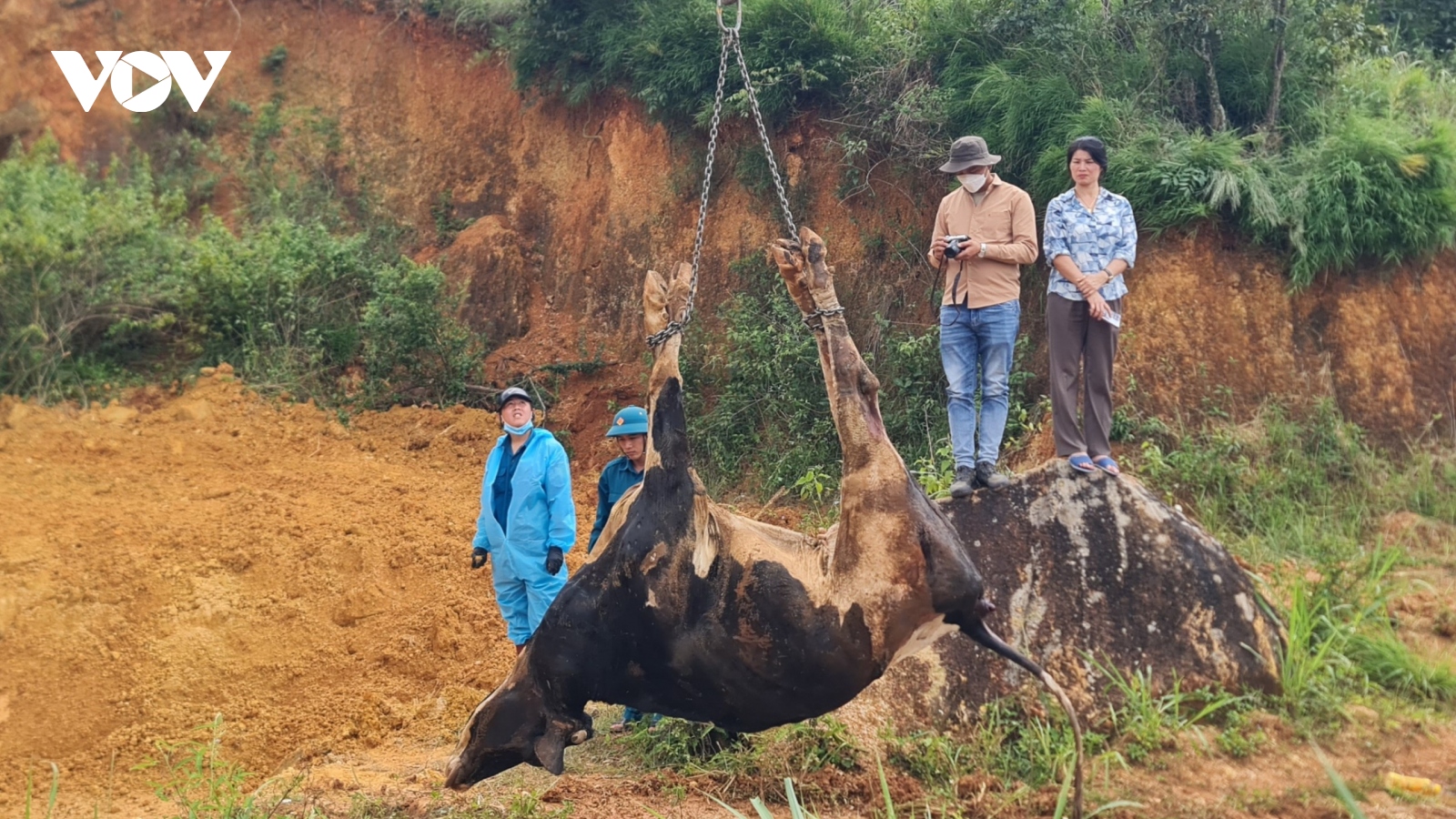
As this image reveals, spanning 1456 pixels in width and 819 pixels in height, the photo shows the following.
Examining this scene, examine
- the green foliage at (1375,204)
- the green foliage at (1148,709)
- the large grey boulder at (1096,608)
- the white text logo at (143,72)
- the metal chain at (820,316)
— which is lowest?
the green foliage at (1148,709)

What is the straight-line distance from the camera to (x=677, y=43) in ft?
35.7

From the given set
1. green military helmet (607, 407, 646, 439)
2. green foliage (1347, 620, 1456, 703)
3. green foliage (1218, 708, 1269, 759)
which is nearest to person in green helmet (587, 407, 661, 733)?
green military helmet (607, 407, 646, 439)

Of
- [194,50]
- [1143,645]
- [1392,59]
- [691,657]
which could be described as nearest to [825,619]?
[691,657]

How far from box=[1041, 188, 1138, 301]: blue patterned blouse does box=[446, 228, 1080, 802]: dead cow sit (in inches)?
86.8

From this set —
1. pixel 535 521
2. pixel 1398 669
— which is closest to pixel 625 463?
pixel 535 521

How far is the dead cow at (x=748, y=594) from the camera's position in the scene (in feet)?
13.0

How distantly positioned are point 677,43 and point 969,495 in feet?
21.7

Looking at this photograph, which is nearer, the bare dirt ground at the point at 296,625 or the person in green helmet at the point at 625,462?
the bare dirt ground at the point at 296,625

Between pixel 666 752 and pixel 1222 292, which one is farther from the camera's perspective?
pixel 1222 292

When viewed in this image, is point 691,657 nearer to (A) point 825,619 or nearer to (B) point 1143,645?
(A) point 825,619

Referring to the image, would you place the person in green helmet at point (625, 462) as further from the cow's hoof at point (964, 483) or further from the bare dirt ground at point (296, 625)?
the cow's hoof at point (964, 483)

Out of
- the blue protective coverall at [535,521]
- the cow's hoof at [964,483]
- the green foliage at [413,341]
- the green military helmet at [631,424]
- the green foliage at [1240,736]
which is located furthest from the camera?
the green foliage at [413,341]

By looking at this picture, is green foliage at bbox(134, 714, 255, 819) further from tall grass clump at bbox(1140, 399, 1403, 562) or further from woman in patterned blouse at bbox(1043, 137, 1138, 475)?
tall grass clump at bbox(1140, 399, 1403, 562)

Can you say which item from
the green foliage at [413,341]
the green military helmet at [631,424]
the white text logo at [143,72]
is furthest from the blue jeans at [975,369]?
the white text logo at [143,72]
